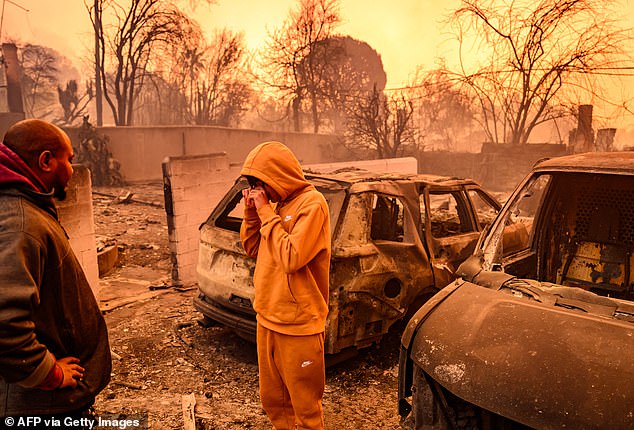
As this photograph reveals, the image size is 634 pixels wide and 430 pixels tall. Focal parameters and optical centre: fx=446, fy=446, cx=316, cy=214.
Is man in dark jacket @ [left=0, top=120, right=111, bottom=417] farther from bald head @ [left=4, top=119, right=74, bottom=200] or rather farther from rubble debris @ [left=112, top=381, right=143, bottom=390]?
rubble debris @ [left=112, top=381, right=143, bottom=390]

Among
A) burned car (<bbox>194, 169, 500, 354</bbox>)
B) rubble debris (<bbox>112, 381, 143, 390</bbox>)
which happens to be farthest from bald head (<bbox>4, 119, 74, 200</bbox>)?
rubble debris (<bbox>112, 381, 143, 390</bbox>)

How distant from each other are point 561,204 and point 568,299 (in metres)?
1.61

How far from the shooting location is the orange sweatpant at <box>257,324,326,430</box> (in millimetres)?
2355

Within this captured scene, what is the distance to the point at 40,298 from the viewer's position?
5.39 feet

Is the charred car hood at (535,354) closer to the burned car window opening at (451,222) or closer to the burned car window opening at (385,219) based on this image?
the burned car window opening at (385,219)

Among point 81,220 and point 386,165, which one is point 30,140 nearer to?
point 81,220

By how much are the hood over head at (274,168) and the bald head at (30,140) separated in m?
0.93

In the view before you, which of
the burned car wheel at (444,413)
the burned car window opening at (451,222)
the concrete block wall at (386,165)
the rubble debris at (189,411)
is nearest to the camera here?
the burned car wheel at (444,413)

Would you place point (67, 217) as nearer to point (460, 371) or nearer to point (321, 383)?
point (321, 383)

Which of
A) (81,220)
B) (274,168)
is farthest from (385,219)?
(81,220)

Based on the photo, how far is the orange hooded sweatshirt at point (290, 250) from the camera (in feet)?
7.43

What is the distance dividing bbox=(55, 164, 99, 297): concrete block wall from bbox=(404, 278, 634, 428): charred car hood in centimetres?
413

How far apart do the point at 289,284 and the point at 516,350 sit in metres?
1.14

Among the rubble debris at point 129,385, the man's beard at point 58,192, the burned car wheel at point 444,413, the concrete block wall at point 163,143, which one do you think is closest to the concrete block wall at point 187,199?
the rubble debris at point 129,385
